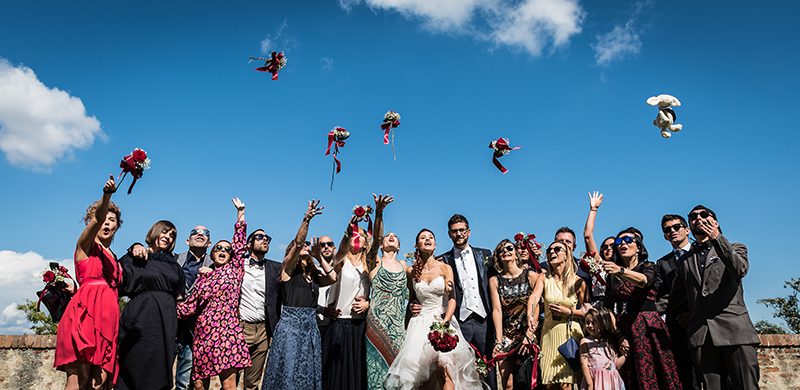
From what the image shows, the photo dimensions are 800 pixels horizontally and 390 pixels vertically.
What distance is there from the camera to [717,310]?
445 cm

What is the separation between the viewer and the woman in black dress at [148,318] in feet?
15.1

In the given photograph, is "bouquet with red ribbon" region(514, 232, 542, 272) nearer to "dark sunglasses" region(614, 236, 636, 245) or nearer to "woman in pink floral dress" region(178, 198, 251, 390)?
"dark sunglasses" region(614, 236, 636, 245)

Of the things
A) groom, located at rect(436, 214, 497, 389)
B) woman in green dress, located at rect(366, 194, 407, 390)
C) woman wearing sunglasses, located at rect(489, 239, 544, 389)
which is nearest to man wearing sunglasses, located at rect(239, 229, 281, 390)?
woman in green dress, located at rect(366, 194, 407, 390)

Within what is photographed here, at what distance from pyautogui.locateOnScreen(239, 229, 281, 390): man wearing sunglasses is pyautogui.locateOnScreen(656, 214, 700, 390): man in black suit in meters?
4.28

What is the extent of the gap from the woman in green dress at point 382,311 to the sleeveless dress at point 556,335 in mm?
1586

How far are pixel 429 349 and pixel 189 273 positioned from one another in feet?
11.2

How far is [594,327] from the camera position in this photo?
5004 mm

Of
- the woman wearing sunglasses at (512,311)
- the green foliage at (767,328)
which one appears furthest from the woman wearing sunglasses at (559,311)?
the green foliage at (767,328)

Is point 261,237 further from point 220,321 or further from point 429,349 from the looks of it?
point 429,349

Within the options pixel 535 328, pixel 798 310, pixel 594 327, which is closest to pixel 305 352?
pixel 535 328

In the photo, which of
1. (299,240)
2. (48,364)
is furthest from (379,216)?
(48,364)

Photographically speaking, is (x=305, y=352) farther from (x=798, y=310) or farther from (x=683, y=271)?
(x=798, y=310)

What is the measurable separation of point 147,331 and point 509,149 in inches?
189

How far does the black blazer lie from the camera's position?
5.78 metres
